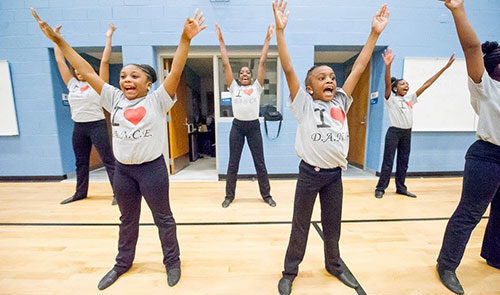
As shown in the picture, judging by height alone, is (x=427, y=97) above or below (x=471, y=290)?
above

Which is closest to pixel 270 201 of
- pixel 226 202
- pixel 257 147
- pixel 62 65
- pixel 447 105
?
pixel 226 202

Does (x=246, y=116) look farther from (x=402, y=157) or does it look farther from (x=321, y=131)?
(x=402, y=157)

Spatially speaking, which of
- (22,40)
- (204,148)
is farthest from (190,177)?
(22,40)

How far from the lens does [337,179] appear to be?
1.31 metres

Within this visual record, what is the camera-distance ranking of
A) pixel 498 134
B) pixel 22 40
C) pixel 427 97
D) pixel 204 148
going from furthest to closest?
pixel 204 148 → pixel 427 97 → pixel 22 40 → pixel 498 134

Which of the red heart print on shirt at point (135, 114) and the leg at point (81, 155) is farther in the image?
the leg at point (81, 155)

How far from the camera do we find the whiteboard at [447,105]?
12.2 feet

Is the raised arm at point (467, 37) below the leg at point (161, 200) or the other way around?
the other way around

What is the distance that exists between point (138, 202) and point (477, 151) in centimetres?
208

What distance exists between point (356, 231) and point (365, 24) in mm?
3247

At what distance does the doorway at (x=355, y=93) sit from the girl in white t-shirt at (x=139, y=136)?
321 cm

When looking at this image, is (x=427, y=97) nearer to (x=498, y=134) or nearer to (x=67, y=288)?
(x=498, y=134)

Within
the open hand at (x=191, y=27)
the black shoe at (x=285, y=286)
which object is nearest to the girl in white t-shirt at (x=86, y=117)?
the open hand at (x=191, y=27)

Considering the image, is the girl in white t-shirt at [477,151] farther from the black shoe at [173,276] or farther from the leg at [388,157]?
the black shoe at [173,276]
